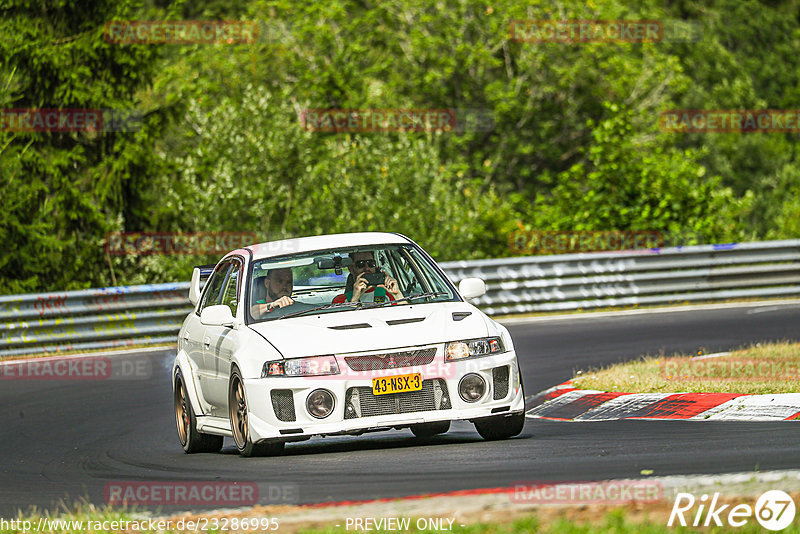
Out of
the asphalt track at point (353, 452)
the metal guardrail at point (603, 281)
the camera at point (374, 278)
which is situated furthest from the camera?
the metal guardrail at point (603, 281)

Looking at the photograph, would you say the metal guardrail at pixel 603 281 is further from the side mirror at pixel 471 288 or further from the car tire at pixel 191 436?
the side mirror at pixel 471 288

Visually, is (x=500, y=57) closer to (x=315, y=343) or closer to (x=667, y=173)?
(x=667, y=173)

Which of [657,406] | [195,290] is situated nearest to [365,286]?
[195,290]

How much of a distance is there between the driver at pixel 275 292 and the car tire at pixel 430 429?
1.31 meters

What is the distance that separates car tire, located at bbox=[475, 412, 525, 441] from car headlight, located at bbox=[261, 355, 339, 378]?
3.92 feet

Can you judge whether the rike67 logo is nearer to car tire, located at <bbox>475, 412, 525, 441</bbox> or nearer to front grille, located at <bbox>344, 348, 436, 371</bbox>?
front grille, located at <bbox>344, 348, 436, 371</bbox>

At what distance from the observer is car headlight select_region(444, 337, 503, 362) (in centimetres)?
888

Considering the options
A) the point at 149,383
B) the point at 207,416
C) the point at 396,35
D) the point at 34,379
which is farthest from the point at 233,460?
the point at 396,35

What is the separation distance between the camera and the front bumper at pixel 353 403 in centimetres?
871

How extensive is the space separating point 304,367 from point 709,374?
16.3ft

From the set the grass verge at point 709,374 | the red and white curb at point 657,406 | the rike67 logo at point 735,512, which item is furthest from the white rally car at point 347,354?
the rike67 logo at point 735,512

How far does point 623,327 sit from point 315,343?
10.9 m

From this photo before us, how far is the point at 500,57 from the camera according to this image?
43.5m

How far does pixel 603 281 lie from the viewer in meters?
22.2
